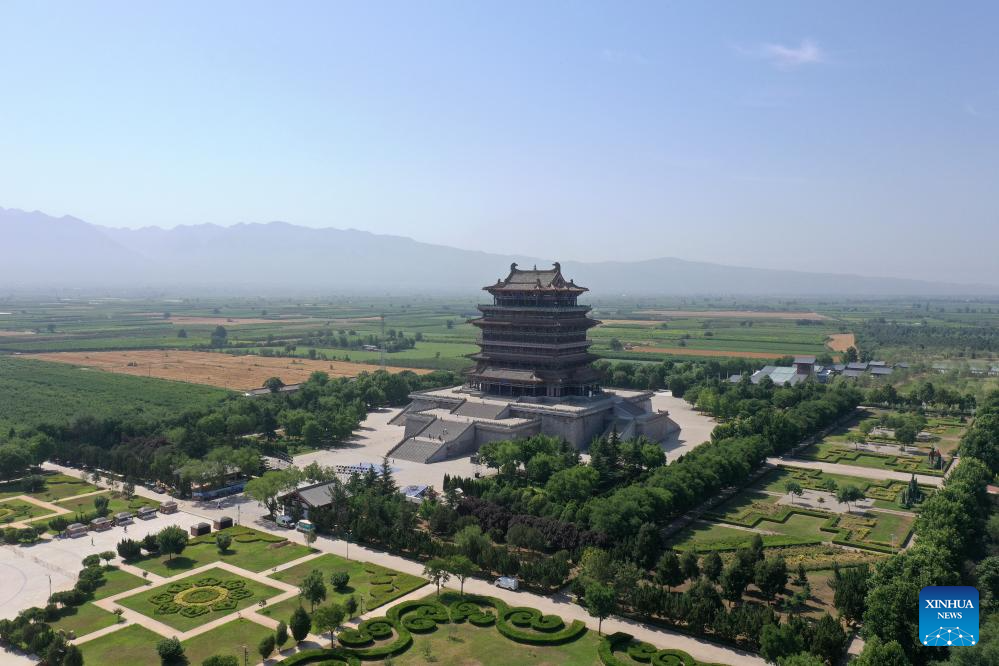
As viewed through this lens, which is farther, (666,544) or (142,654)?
(666,544)

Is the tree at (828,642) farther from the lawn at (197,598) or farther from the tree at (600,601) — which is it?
the lawn at (197,598)

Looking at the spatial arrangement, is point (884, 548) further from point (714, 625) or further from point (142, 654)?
point (142, 654)

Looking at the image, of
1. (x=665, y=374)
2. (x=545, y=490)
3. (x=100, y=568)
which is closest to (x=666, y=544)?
→ (x=545, y=490)

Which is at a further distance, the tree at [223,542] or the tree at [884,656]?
the tree at [223,542]

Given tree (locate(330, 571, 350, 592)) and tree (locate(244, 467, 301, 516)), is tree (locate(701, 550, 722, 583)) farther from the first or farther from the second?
tree (locate(244, 467, 301, 516))

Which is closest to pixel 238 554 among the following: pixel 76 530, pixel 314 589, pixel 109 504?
pixel 314 589

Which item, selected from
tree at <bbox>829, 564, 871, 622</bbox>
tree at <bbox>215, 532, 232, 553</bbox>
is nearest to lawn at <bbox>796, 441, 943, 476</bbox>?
tree at <bbox>829, 564, 871, 622</bbox>

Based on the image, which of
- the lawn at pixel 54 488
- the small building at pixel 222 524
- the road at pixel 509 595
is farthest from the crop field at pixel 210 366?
the small building at pixel 222 524
